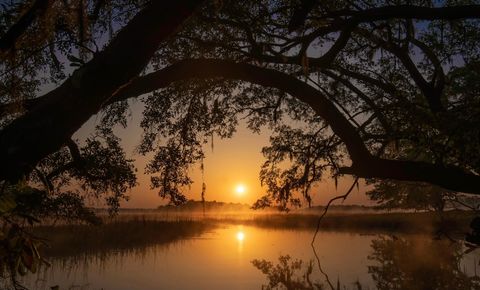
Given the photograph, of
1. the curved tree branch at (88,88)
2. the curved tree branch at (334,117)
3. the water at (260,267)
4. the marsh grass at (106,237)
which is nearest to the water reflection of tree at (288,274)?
the water at (260,267)

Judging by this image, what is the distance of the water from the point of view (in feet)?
60.0

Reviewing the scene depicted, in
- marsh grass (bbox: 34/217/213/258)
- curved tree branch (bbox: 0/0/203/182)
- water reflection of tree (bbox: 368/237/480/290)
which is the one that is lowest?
water reflection of tree (bbox: 368/237/480/290)

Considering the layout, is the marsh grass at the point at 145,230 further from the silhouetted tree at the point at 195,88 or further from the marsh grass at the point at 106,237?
the silhouetted tree at the point at 195,88

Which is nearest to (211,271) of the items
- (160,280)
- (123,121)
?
(160,280)

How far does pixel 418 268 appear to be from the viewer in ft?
69.3

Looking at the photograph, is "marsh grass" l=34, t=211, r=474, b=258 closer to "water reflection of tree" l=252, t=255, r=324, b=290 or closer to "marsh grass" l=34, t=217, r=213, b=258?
"marsh grass" l=34, t=217, r=213, b=258

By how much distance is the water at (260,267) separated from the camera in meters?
18.3

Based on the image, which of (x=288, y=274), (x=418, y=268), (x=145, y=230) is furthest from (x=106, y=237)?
(x=418, y=268)

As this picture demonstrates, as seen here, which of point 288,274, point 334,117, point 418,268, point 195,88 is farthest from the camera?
point 418,268

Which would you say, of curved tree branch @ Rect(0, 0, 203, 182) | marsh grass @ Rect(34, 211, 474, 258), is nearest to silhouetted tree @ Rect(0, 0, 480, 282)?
curved tree branch @ Rect(0, 0, 203, 182)

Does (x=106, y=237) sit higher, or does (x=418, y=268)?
(x=106, y=237)

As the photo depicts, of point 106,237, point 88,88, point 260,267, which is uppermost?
point 88,88

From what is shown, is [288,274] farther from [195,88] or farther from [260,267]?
[195,88]

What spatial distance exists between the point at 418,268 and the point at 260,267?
7.25 m
